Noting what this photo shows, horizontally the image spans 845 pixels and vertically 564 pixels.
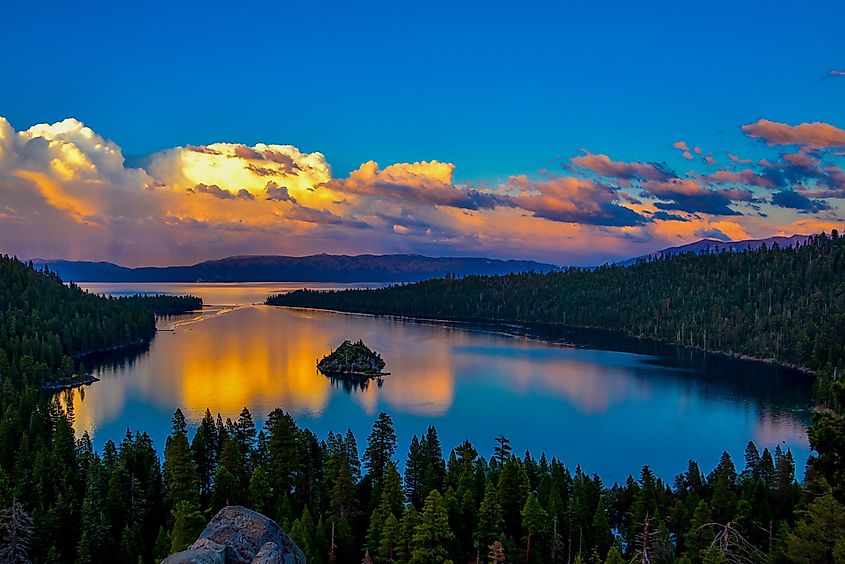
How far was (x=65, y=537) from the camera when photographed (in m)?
40.1

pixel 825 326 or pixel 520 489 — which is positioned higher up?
pixel 825 326

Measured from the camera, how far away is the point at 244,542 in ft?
35.0

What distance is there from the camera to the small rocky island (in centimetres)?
12306

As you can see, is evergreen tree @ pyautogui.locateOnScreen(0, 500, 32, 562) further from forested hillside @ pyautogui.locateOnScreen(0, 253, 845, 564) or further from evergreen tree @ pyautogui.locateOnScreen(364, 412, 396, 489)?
evergreen tree @ pyautogui.locateOnScreen(364, 412, 396, 489)

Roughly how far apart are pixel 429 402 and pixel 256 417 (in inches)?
1044

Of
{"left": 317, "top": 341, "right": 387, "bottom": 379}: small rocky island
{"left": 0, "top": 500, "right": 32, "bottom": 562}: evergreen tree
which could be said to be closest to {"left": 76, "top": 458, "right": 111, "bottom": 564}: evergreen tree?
{"left": 0, "top": 500, "right": 32, "bottom": 562}: evergreen tree

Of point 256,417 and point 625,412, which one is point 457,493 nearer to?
point 256,417

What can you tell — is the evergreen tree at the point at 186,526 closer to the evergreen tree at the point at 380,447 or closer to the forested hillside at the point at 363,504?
the forested hillside at the point at 363,504

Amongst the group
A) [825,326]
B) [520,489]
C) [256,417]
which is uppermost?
[825,326]

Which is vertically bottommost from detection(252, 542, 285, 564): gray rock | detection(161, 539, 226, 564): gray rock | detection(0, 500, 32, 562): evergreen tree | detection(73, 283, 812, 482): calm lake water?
detection(73, 283, 812, 482): calm lake water

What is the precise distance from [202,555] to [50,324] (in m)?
154

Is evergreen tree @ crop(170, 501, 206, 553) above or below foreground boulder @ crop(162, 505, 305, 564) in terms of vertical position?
below

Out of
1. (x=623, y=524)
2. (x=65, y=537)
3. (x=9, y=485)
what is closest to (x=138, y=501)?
(x=65, y=537)

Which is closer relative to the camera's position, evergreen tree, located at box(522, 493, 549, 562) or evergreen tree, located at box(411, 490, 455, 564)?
evergreen tree, located at box(411, 490, 455, 564)
